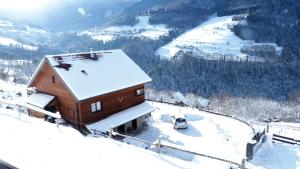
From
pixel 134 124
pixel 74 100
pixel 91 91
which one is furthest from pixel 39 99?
pixel 134 124

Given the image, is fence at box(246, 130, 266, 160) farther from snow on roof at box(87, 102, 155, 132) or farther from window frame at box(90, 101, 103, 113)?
window frame at box(90, 101, 103, 113)

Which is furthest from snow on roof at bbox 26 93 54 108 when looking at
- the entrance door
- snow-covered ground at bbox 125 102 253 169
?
snow-covered ground at bbox 125 102 253 169

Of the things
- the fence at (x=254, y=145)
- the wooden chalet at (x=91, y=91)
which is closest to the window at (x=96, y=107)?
the wooden chalet at (x=91, y=91)

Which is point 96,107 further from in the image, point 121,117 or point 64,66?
point 64,66

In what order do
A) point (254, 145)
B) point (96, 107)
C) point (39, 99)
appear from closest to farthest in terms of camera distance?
1. point (254, 145)
2. point (96, 107)
3. point (39, 99)

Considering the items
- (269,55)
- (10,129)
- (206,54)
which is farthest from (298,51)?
(10,129)

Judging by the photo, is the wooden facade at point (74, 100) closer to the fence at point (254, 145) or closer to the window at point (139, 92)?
the window at point (139, 92)

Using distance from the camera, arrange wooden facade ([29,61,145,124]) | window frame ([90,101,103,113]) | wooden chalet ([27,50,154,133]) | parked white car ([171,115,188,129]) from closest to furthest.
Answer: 1. wooden facade ([29,61,145,124])
2. wooden chalet ([27,50,154,133])
3. window frame ([90,101,103,113])
4. parked white car ([171,115,188,129])
